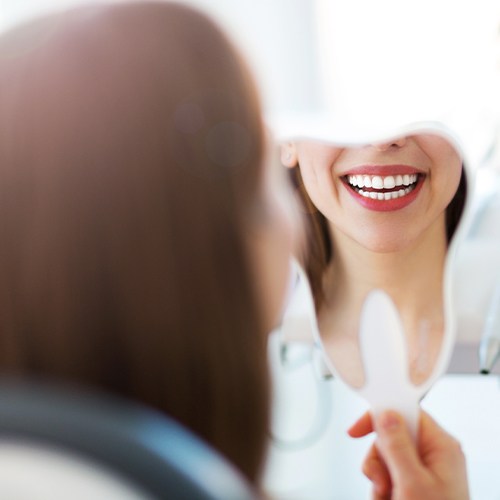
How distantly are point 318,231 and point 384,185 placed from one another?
86 mm

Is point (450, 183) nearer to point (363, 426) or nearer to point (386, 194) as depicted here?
point (386, 194)

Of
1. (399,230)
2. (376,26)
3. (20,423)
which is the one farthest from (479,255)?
(20,423)

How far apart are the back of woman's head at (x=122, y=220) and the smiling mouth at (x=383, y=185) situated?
318 millimetres

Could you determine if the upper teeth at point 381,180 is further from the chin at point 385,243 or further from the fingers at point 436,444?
the fingers at point 436,444

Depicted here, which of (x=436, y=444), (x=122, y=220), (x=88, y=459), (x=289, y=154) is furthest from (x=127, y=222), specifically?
(x=436, y=444)

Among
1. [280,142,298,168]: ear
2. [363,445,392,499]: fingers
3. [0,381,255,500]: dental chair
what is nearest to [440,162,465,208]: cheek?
[280,142,298,168]: ear

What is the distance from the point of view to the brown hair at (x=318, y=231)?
0.74 metres

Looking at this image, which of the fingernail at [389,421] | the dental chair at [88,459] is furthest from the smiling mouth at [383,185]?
the dental chair at [88,459]

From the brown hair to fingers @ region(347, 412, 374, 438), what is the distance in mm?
129

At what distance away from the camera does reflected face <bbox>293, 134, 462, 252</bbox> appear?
0.73m

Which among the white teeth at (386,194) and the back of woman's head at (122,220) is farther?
the white teeth at (386,194)

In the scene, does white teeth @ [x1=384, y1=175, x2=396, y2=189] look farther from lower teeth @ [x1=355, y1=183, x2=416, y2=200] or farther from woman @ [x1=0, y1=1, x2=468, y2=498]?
woman @ [x1=0, y1=1, x2=468, y2=498]

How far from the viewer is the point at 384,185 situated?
75 cm

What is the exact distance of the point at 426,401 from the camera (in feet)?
2.48
